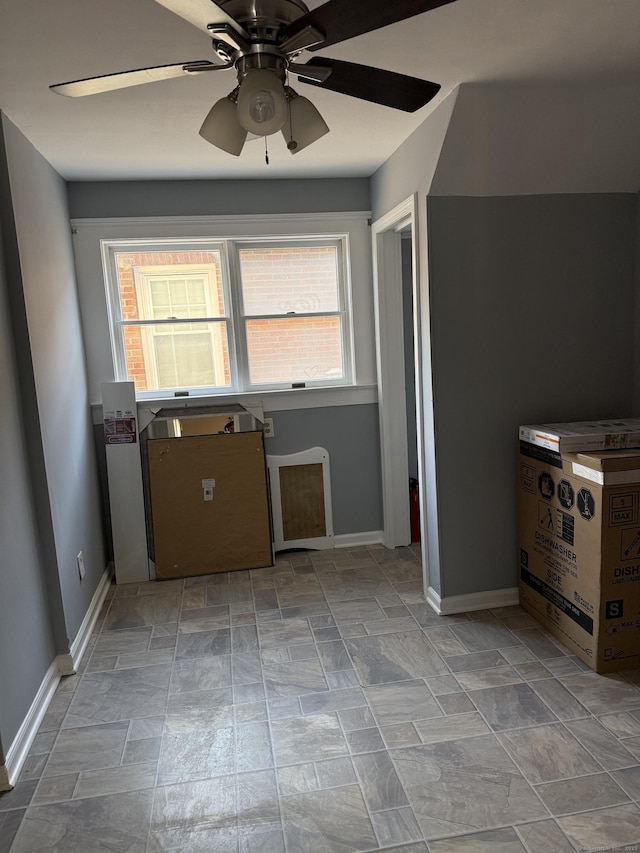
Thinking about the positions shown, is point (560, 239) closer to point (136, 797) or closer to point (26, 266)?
point (26, 266)

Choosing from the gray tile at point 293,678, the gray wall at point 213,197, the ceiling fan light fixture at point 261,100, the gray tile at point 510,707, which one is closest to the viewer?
the ceiling fan light fixture at point 261,100

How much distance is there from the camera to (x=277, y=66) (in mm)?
1353

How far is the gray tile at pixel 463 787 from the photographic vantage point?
5.79ft

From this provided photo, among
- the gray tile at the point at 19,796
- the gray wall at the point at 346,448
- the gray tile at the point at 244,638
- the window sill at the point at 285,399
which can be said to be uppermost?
the window sill at the point at 285,399

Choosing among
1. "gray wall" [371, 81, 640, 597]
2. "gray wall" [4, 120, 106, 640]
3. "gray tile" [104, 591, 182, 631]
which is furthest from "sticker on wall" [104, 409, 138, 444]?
"gray wall" [371, 81, 640, 597]

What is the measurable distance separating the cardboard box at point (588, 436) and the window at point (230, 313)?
1.63m

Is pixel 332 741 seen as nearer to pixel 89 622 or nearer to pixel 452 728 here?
pixel 452 728

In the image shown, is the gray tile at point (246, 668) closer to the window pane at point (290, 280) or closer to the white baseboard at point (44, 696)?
the white baseboard at point (44, 696)

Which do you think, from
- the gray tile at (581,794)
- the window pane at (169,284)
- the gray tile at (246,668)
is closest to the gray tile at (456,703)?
the gray tile at (581,794)

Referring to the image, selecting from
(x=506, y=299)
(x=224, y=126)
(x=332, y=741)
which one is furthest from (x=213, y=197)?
(x=332, y=741)

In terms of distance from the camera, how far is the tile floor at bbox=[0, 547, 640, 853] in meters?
1.76

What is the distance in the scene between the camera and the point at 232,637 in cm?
294

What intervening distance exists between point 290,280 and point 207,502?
1596 millimetres

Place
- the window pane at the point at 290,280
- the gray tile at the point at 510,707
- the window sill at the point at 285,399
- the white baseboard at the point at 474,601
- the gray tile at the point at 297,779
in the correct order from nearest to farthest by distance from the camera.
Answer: the gray tile at the point at 297,779, the gray tile at the point at 510,707, the white baseboard at the point at 474,601, the window sill at the point at 285,399, the window pane at the point at 290,280
